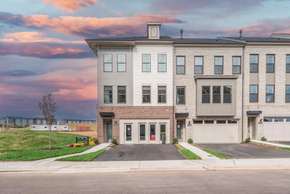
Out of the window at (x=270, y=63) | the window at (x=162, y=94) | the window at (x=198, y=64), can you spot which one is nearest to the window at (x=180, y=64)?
the window at (x=198, y=64)

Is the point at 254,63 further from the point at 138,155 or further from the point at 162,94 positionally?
the point at 138,155

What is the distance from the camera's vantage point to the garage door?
145ft

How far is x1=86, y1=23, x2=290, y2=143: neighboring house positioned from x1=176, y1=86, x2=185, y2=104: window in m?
0.11

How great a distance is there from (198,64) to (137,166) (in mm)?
24947

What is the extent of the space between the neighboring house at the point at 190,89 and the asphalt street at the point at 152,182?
24393 mm

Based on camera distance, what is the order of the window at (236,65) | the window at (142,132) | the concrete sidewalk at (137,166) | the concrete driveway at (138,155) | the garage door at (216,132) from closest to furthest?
1. the concrete sidewalk at (137,166)
2. the concrete driveway at (138,155)
3. the window at (142,132)
4. the garage door at (216,132)
5. the window at (236,65)

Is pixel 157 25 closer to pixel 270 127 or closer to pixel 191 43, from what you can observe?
pixel 191 43

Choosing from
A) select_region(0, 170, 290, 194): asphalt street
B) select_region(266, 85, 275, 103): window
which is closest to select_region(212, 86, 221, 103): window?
select_region(266, 85, 275, 103): window

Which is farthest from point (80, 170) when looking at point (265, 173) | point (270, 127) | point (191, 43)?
point (270, 127)

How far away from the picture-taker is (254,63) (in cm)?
4456

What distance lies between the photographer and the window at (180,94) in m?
44.0

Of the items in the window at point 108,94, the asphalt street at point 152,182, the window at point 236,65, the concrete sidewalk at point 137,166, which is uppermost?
the window at point 236,65

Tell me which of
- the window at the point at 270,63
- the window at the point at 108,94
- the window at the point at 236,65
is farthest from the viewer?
the window at the point at 270,63

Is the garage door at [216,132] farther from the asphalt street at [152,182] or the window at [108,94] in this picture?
the asphalt street at [152,182]
